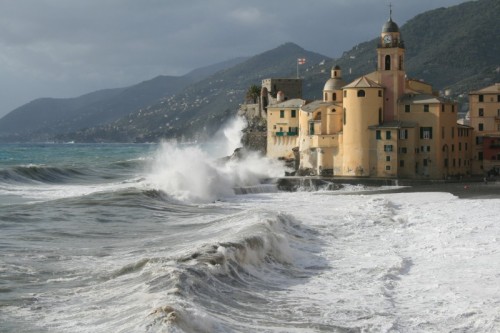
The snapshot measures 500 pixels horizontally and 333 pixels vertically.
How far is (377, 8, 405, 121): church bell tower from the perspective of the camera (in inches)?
2073

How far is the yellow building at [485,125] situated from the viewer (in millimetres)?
55031

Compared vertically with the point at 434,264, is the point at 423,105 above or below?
above

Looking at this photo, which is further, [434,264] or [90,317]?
[434,264]

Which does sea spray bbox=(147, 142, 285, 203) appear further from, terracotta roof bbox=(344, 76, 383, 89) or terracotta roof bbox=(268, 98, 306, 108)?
terracotta roof bbox=(344, 76, 383, 89)

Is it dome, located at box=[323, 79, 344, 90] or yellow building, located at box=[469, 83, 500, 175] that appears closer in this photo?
yellow building, located at box=[469, 83, 500, 175]

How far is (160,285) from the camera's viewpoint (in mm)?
19219

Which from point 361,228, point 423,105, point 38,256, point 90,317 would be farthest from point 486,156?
point 90,317

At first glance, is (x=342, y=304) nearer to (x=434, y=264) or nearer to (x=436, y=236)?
(x=434, y=264)

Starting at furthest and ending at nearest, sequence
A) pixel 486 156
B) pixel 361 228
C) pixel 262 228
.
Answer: pixel 486 156 < pixel 361 228 < pixel 262 228

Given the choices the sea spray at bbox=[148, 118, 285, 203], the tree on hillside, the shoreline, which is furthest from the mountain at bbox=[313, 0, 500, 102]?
the shoreline

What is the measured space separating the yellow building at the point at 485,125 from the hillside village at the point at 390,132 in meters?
0.07

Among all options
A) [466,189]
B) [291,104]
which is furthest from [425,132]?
[291,104]

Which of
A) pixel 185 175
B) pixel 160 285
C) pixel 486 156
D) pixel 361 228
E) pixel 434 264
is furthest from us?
pixel 486 156

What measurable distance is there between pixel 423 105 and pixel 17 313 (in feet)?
126
